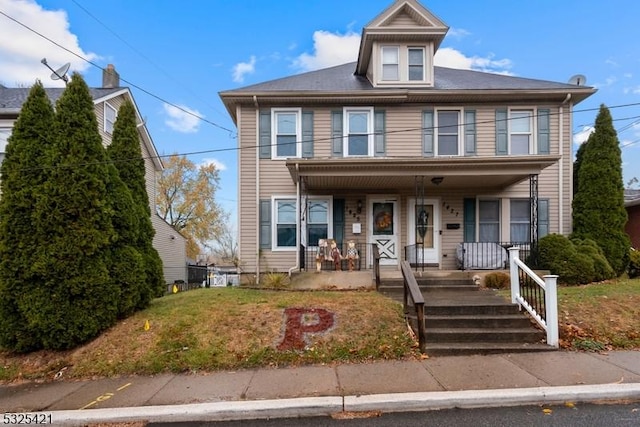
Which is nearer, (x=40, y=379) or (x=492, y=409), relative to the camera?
(x=492, y=409)

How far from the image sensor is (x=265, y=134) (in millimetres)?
12164

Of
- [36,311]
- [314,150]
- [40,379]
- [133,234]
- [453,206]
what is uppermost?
[314,150]

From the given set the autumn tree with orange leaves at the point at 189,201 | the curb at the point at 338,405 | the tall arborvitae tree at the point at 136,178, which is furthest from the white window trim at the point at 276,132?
the autumn tree with orange leaves at the point at 189,201

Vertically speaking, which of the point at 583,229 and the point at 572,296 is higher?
the point at 583,229

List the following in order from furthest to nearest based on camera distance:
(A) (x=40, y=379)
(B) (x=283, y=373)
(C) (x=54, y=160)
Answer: (C) (x=54, y=160) → (A) (x=40, y=379) → (B) (x=283, y=373)

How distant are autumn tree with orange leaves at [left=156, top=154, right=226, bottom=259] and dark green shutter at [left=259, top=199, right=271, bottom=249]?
2769 centimetres

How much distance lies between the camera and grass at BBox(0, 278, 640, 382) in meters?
5.63

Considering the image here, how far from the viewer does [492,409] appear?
13.7 ft

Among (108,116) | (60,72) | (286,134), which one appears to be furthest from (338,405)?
(108,116)

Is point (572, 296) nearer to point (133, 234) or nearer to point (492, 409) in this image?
point (492, 409)

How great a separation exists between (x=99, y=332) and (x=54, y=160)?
2.83 meters

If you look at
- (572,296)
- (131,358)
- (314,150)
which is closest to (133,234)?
(131,358)

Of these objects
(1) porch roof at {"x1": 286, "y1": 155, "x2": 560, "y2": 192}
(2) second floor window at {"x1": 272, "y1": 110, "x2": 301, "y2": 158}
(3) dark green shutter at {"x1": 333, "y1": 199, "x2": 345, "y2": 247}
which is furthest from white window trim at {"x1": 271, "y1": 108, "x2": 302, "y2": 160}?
(3) dark green shutter at {"x1": 333, "y1": 199, "x2": 345, "y2": 247}

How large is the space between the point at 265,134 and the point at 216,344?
7.56 m
